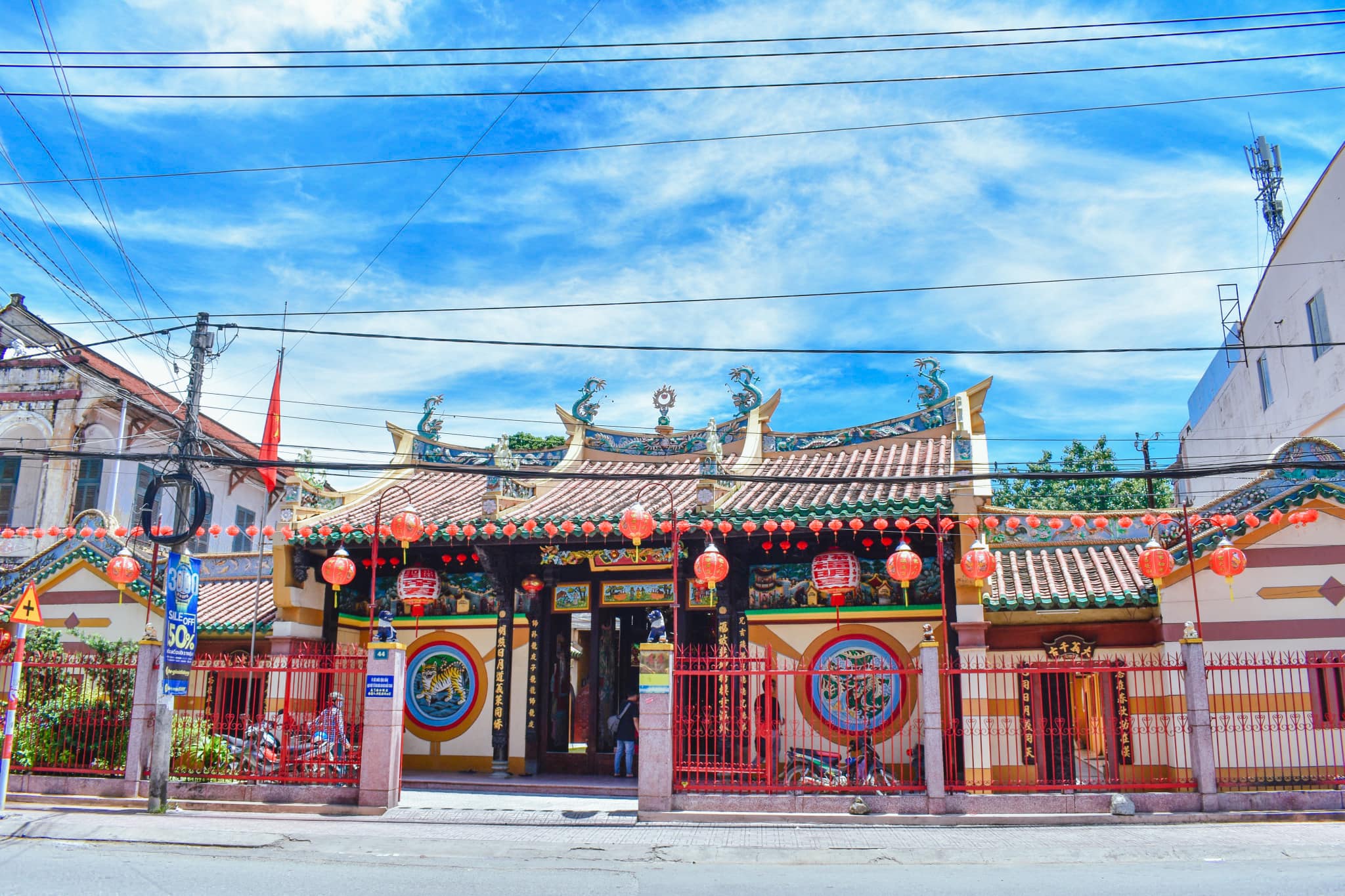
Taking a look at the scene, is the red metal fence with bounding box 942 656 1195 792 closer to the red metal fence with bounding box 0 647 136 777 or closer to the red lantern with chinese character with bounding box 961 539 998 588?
the red lantern with chinese character with bounding box 961 539 998 588

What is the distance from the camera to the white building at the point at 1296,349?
19953 millimetres

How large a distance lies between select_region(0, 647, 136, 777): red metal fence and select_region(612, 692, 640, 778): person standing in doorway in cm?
696

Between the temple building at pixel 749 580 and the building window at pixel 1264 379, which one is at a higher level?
the building window at pixel 1264 379

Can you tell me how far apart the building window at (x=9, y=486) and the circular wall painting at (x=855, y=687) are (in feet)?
65.5

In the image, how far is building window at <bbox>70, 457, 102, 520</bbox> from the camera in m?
24.0

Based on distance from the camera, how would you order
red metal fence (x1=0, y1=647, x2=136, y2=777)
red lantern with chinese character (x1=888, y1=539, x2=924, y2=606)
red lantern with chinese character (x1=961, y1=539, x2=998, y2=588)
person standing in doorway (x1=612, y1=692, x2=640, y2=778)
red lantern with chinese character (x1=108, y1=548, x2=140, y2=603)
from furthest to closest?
person standing in doorway (x1=612, y1=692, x2=640, y2=778)
red lantern with chinese character (x1=108, y1=548, x2=140, y2=603)
red lantern with chinese character (x1=888, y1=539, x2=924, y2=606)
red metal fence (x1=0, y1=647, x2=136, y2=777)
red lantern with chinese character (x1=961, y1=539, x2=998, y2=588)

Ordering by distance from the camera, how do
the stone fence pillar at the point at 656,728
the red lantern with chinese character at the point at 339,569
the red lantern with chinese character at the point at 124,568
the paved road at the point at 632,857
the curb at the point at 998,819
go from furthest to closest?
the red lantern with chinese character at the point at 124,568, the red lantern with chinese character at the point at 339,569, the stone fence pillar at the point at 656,728, the curb at the point at 998,819, the paved road at the point at 632,857

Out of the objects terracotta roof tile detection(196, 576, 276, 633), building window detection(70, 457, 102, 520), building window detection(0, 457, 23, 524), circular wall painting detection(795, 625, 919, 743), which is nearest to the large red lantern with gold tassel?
circular wall painting detection(795, 625, 919, 743)

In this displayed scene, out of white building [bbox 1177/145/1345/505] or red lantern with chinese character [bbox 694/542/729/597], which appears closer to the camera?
red lantern with chinese character [bbox 694/542/729/597]

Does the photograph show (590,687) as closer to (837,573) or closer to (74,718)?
(837,573)

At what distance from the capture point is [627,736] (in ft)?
52.2

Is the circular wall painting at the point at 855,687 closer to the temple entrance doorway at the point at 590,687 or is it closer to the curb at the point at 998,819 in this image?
the temple entrance doorway at the point at 590,687

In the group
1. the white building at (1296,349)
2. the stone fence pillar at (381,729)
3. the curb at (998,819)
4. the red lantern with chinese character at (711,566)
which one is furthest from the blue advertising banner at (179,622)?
the white building at (1296,349)

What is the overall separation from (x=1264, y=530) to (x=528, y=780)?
37.6 ft
